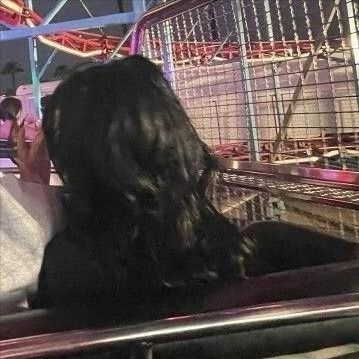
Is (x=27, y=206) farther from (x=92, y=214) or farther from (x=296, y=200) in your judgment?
(x=296, y=200)

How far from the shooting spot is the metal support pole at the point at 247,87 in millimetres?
2715

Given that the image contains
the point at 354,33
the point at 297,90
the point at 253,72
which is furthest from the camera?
the point at 253,72

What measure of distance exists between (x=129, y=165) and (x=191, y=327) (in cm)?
25

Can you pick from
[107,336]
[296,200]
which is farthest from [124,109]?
[296,200]

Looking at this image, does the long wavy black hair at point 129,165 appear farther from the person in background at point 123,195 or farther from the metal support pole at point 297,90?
the metal support pole at point 297,90

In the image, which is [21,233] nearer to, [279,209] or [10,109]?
[279,209]

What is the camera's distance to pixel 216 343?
3.18 ft

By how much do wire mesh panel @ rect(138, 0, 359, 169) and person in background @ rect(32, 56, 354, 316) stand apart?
1.35m

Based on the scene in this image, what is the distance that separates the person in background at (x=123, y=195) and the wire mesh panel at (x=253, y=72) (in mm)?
1348

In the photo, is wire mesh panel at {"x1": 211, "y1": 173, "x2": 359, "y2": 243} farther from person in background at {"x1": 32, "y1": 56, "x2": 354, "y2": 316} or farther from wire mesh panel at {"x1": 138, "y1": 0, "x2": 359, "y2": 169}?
person in background at {"x1": 32, "y1": 56, "x2": 354, "y2": 316}

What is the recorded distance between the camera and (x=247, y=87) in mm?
2898

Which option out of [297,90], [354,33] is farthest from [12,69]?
[354,33]

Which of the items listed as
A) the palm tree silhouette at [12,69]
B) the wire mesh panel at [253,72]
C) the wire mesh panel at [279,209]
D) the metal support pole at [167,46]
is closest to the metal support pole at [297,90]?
the wire mesh panel at [253,72]

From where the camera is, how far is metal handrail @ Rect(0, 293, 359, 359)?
863 mm
